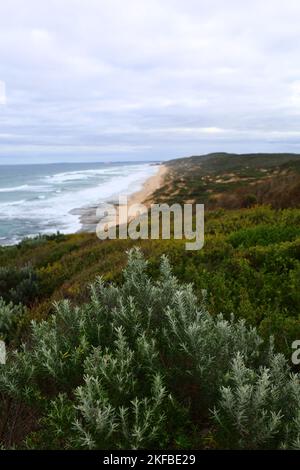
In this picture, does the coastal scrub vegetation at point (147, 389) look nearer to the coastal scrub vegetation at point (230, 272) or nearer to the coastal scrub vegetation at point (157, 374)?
the coastal scrub vegetation at point (157, 374)

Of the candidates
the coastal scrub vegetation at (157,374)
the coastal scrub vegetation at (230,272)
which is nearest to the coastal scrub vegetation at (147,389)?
the coastal scrub vegetation at (157,374)

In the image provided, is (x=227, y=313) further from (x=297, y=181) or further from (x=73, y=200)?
(x=73, y=200)

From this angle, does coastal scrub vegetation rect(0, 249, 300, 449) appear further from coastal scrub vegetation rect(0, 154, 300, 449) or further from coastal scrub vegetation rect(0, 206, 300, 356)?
coastal scrub vegetation rect(0, 206, 300, 356)

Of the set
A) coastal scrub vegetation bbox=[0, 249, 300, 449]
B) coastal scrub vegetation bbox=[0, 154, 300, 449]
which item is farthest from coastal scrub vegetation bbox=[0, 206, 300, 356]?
coastal scrub vegetation bbox=[0, 249, 300, 449]

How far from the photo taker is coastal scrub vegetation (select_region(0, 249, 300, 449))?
279 centimetres

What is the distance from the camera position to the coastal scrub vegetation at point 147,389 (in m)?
2.79

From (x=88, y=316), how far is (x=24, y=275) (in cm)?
677

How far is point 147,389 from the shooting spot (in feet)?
10.7

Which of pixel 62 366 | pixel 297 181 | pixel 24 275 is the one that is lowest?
pixel 24 275
